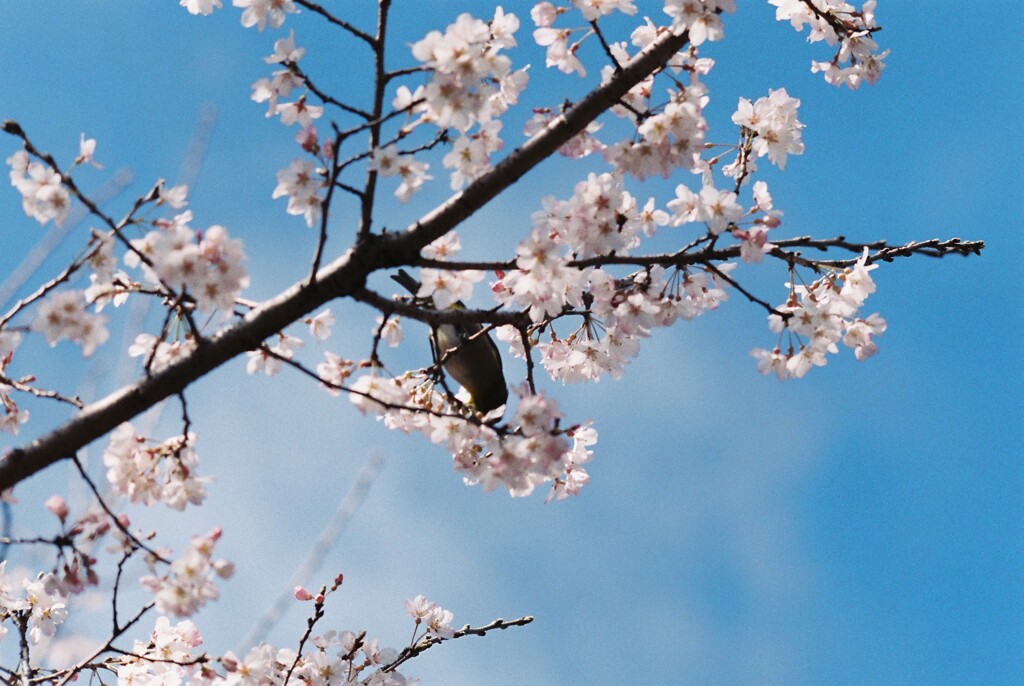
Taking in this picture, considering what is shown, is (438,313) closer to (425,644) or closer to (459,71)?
(459,71)

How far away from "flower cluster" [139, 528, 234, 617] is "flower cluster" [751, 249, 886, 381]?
2497mm

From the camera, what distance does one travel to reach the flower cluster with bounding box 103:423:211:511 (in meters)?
3.59

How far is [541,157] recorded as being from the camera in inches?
142

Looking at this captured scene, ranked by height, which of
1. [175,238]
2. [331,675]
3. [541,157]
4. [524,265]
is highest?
[541,157]

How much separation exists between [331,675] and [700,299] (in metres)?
3.03

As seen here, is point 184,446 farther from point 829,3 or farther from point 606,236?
point 829,3

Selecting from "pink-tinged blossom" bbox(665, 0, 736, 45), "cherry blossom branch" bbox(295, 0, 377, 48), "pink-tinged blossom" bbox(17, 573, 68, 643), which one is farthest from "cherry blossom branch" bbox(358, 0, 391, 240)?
"pink-tinged blossom" bbox(17, 573, 68, 643)

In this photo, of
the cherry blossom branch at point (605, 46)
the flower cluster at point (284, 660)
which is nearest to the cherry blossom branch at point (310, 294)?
the cherry blossom branch at point (605, 46)

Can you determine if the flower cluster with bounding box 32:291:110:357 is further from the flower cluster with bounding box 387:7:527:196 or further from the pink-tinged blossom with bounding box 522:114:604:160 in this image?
the pink-tinged blossom with bounding box 522:114:604:160

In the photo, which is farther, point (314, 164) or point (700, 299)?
point (700, 299)

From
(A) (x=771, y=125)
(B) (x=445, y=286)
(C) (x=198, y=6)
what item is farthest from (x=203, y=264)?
(A) (x=771, y=125)

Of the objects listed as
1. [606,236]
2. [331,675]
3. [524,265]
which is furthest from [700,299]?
[331,675]

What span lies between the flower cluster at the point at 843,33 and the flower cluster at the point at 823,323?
1063 millimetres

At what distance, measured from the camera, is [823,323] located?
13.1 ft
